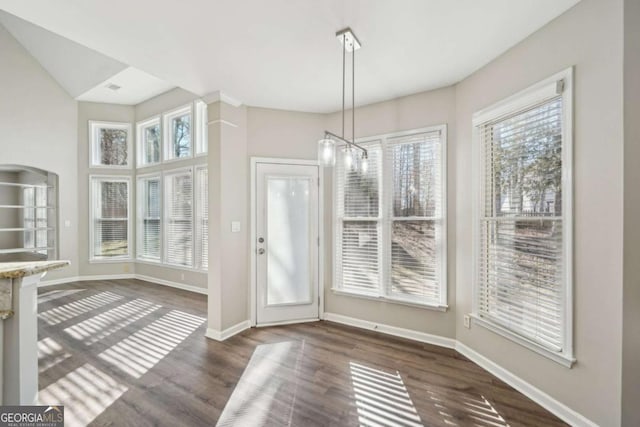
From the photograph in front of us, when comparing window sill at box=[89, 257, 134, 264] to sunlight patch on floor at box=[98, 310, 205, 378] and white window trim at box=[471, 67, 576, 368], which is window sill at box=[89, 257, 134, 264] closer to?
sunlight patch on floor at box=[98, 310, 205, 378]

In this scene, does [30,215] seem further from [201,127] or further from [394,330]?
[394,330]

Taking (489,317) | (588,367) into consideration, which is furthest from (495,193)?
(588,367)

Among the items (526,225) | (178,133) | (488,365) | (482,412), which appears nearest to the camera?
(482,412)

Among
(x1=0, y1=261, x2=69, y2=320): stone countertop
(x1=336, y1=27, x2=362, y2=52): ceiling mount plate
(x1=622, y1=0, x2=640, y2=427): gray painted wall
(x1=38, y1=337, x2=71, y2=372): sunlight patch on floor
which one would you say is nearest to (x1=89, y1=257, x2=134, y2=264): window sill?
(x1=38, y1=337, x2=71, y2=372): sunlight patch on floor

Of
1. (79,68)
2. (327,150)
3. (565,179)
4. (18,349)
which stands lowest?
(18,349)

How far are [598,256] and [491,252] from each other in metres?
0.87

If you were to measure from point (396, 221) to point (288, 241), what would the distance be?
1.43 meters

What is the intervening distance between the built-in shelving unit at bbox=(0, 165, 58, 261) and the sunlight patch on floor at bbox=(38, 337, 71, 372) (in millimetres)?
3335

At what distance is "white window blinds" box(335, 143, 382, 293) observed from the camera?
137 inches

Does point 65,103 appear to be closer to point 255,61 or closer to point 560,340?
point 255,61

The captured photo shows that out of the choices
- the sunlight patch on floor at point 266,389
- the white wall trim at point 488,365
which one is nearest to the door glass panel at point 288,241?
the white wall trim at point 488,365

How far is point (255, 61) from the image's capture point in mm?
2568

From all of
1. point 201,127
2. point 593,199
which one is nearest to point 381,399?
point 593,199

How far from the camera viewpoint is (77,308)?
13.9 ft
